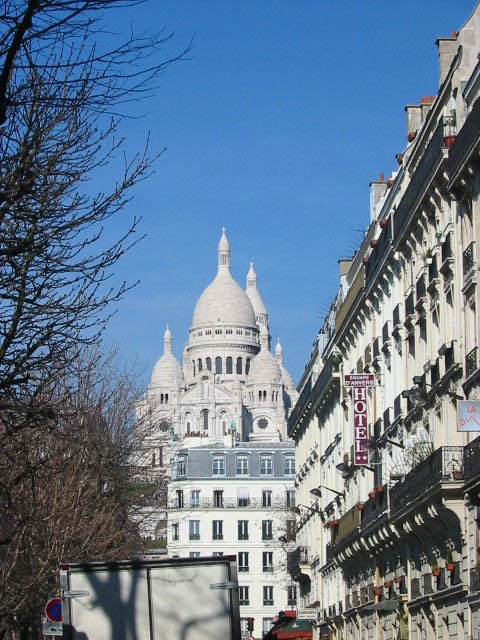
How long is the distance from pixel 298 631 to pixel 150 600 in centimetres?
5334

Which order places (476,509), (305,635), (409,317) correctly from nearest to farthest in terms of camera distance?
1. (476,509)
2. (409,317)
3. (305,635)

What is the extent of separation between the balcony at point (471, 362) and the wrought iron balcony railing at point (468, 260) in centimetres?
165

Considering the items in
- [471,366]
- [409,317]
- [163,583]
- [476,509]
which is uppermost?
[409,317]

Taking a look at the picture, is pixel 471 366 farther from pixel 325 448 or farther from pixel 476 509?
pixel 325 448

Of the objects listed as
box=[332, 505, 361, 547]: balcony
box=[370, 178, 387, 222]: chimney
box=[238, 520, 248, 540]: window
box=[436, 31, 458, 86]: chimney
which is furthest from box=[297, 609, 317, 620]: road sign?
box=[238, 520, 248, 540]: window

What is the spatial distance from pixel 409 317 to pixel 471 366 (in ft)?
25.6

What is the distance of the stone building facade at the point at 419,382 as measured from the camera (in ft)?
106

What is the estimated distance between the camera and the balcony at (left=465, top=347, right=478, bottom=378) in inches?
1252

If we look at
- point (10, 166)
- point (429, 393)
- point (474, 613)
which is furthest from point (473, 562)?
point (10, 166)

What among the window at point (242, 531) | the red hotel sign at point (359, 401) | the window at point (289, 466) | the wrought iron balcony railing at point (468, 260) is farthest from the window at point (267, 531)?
the wrought iron balcony railing at point (468, 260)

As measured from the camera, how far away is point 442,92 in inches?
1415

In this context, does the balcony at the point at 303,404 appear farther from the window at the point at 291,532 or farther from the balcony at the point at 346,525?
the balcony at the point at 346,525

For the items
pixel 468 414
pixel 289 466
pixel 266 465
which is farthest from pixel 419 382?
pixel 289 466

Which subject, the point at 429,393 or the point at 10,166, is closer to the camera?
the point at 10,166
